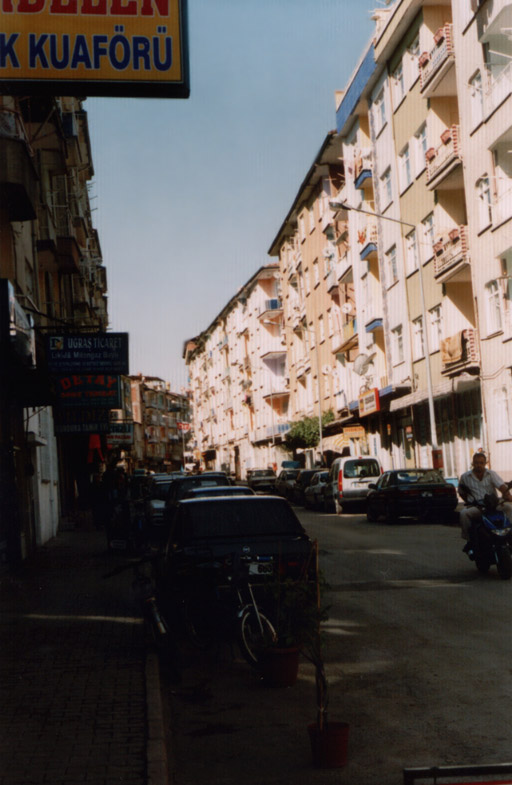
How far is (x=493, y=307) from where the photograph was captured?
28.8 meters

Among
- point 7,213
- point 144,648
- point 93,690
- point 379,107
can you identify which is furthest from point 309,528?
point 379,107

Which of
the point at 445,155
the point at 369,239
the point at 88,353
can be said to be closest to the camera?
the point at 88,353

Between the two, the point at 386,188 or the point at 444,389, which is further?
the point at 386,188

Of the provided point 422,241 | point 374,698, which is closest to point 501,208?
point 422,241

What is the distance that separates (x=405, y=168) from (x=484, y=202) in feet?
31.0

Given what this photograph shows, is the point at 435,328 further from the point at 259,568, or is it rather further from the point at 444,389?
the point at 259,568

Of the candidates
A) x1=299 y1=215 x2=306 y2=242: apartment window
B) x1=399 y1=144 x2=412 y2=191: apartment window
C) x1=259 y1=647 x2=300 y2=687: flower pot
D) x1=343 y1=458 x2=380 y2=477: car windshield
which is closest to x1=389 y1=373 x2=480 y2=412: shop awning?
x1=343 y1=458 x2=380 y2=477: car windshield

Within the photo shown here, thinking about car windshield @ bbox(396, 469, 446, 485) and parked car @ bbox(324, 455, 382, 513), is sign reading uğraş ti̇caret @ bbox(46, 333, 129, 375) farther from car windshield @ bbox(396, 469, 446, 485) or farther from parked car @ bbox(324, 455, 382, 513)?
parked car @ bbox(324, 455, 382, 513)

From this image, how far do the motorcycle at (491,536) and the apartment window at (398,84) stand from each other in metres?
27.5

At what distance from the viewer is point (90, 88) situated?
217 inches

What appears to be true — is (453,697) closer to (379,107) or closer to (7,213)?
(7,213)

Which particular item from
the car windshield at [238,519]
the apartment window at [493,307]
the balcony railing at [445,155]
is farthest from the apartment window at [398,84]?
the car windshield at [238,519]

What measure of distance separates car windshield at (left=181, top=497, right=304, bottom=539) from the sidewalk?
1.34 m

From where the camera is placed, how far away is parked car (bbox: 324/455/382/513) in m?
31.6
